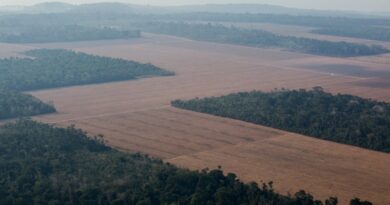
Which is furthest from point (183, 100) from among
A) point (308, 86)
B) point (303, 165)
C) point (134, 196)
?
point (134, 196)

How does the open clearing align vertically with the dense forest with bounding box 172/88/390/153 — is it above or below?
below

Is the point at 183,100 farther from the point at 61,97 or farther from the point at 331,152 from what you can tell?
the point at 331,152

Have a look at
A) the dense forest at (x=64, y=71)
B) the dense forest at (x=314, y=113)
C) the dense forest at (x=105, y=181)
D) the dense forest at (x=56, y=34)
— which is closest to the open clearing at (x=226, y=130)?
the dense forest at (x=314, y=113)

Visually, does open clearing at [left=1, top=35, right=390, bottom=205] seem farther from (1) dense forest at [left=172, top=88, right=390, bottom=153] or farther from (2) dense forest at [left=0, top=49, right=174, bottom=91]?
(2) dense forest at [left=0, top=49, right=174, bottom=91]

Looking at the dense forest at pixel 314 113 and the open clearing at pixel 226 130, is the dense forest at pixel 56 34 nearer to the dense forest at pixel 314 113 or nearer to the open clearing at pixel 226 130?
the open clearing at pixel 226 130

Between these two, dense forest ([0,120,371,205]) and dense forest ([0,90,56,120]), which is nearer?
dense forest ([0,120,371,205])

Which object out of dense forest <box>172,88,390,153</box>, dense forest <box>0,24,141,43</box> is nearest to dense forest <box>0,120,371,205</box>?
dense forest <box>172,88,390,153</box>

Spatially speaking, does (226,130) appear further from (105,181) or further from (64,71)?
(64,71)

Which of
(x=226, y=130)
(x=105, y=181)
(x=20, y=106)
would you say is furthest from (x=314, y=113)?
(x=105, y=181)
